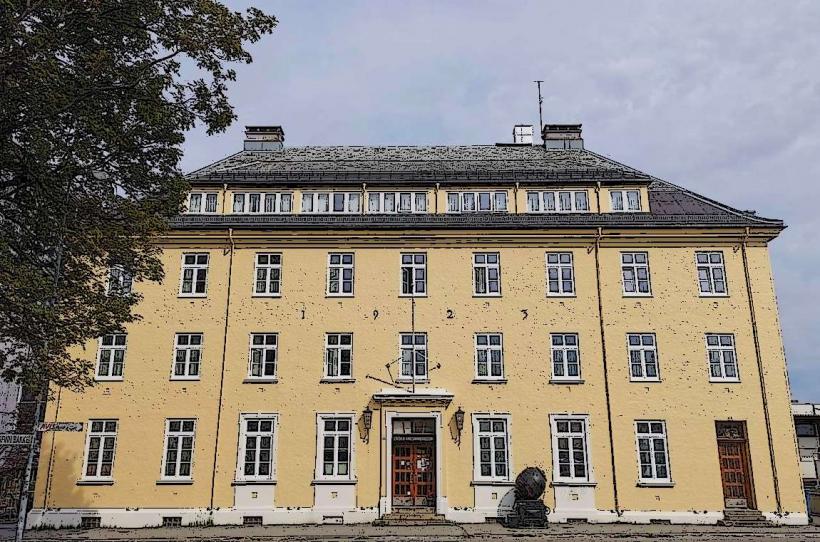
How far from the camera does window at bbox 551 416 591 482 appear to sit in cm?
2128

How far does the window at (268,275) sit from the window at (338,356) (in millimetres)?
2495

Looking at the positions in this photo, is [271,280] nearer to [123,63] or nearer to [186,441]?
[186,441]

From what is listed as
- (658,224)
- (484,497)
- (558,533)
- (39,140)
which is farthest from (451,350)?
(39,140)

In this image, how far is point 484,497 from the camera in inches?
828

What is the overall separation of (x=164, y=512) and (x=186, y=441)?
2.17 metres

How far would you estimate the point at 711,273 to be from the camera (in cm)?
2309

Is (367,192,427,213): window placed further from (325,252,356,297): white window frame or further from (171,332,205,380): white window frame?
(171,332,205,380): white window frame

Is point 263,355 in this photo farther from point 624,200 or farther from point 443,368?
point 624,200

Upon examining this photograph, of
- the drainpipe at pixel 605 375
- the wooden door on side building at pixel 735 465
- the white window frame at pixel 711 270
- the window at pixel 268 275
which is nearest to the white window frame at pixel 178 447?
the window at pixel 268 275

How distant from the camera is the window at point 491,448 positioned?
2131cm

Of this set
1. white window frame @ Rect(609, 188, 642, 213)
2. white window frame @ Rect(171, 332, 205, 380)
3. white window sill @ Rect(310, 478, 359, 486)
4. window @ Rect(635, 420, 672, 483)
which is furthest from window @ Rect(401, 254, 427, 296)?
window @ Rect(635, 420, 672, 483)

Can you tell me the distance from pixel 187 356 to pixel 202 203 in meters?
5.76

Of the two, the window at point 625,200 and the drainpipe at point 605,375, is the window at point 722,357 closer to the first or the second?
the drainpipe at point 605,375

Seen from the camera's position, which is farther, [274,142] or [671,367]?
[274,142]
